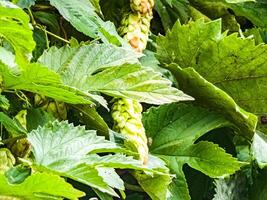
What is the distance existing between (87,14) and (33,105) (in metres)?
0.13

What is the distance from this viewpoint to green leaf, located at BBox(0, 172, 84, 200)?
2.00 ft

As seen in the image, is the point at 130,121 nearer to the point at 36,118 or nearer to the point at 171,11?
the point at 36,118

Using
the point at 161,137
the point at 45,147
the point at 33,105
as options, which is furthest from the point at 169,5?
the point at 45,147

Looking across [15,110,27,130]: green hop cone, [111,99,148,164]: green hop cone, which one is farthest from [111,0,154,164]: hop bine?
[15,110,27,130]: green hop cone

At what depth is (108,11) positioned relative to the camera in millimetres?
1090

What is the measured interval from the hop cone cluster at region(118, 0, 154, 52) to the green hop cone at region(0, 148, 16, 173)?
280 millimetres

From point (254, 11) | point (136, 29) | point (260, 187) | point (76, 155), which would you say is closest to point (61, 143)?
point (76, 155)

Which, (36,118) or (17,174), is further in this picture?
(36,118)

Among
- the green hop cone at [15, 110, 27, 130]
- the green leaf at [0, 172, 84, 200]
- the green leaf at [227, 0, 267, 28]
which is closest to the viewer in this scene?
the green leaf at [0, 172, 84, 200]

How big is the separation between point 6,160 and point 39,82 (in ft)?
0.29

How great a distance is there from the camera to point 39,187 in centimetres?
62

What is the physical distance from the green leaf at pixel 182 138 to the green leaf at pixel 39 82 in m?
0.29

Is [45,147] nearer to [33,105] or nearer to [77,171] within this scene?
[77,171]

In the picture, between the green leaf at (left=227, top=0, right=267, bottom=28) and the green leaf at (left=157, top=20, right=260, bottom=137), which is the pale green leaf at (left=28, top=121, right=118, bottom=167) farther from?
the green leaf at (left=227, top=0, right=267, bottom=28)
